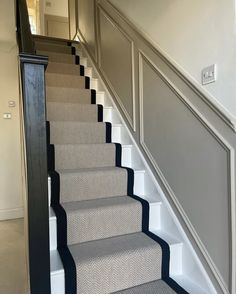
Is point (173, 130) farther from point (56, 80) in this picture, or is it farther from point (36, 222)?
point (56, 80)

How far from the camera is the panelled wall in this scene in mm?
1261

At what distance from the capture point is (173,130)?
5.50 ft

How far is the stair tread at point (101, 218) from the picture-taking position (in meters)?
1.55

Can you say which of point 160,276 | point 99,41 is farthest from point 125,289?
point 99,41

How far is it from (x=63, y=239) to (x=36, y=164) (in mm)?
598

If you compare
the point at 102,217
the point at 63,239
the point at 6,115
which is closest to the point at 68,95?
the point at 6,115

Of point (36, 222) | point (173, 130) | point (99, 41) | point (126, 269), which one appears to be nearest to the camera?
point (36, 222)

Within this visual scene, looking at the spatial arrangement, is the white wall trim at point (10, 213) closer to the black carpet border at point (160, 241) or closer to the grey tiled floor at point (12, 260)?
the grey tiled floor at point (12, 260)

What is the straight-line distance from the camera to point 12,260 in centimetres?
234

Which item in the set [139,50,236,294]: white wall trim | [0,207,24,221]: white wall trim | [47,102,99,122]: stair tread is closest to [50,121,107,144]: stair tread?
[47,102,99,122]: stair tread

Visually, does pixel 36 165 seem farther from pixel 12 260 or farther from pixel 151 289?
pixel 12 260

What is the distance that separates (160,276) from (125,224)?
37 cm

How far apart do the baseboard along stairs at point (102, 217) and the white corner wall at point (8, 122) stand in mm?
1316

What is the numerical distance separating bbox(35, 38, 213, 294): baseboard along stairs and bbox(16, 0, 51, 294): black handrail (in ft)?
0.47
